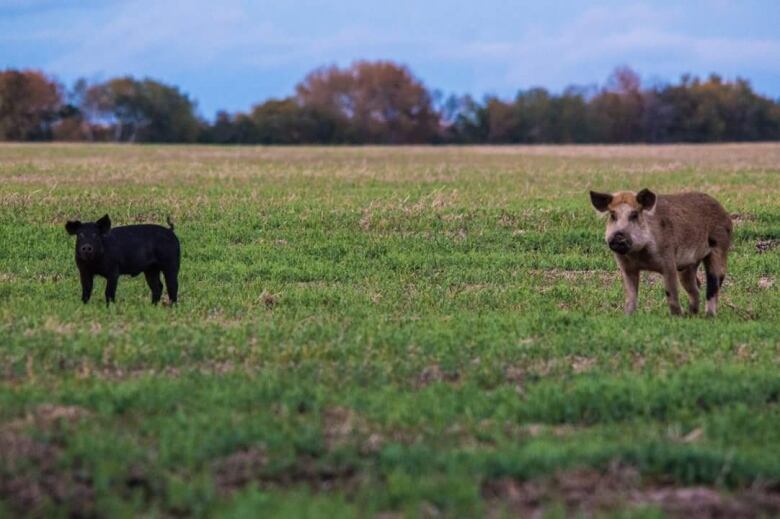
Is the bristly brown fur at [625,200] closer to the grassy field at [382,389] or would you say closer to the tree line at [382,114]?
the grassy field at [382,389]

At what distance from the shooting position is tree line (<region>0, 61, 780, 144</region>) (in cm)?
10206

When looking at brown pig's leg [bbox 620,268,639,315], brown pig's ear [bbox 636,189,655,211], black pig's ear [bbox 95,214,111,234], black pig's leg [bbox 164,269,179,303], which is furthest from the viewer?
black pig's leg [bbox 164,269,179,303]

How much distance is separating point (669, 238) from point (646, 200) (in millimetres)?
525

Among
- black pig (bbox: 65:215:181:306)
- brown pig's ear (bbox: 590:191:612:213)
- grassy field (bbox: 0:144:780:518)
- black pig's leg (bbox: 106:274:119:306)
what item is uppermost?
brown pig's ear (bbox: 590:191:612:213)

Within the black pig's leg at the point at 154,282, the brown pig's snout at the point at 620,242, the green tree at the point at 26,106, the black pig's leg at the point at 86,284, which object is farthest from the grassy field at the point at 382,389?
the green tree at the point at 26,106

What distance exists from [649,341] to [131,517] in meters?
5.72

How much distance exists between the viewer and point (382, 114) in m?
120

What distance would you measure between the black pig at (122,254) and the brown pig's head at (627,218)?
15.0ft

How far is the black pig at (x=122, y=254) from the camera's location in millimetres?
12594

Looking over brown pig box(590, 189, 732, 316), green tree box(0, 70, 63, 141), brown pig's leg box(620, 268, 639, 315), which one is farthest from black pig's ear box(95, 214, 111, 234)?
green tree box(0, 70, 63, 141)

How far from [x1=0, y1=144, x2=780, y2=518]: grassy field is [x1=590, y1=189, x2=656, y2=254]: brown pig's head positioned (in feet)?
2.53

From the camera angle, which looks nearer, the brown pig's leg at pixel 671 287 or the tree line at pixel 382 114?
the brown pig's leg at pixel 671 287

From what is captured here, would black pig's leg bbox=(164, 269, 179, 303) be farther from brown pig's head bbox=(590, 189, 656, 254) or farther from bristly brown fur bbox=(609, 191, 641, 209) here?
bristly brown fur bbox=(609, 191, 641, 209)

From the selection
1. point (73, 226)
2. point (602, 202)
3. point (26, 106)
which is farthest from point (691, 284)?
point (26, 106)
